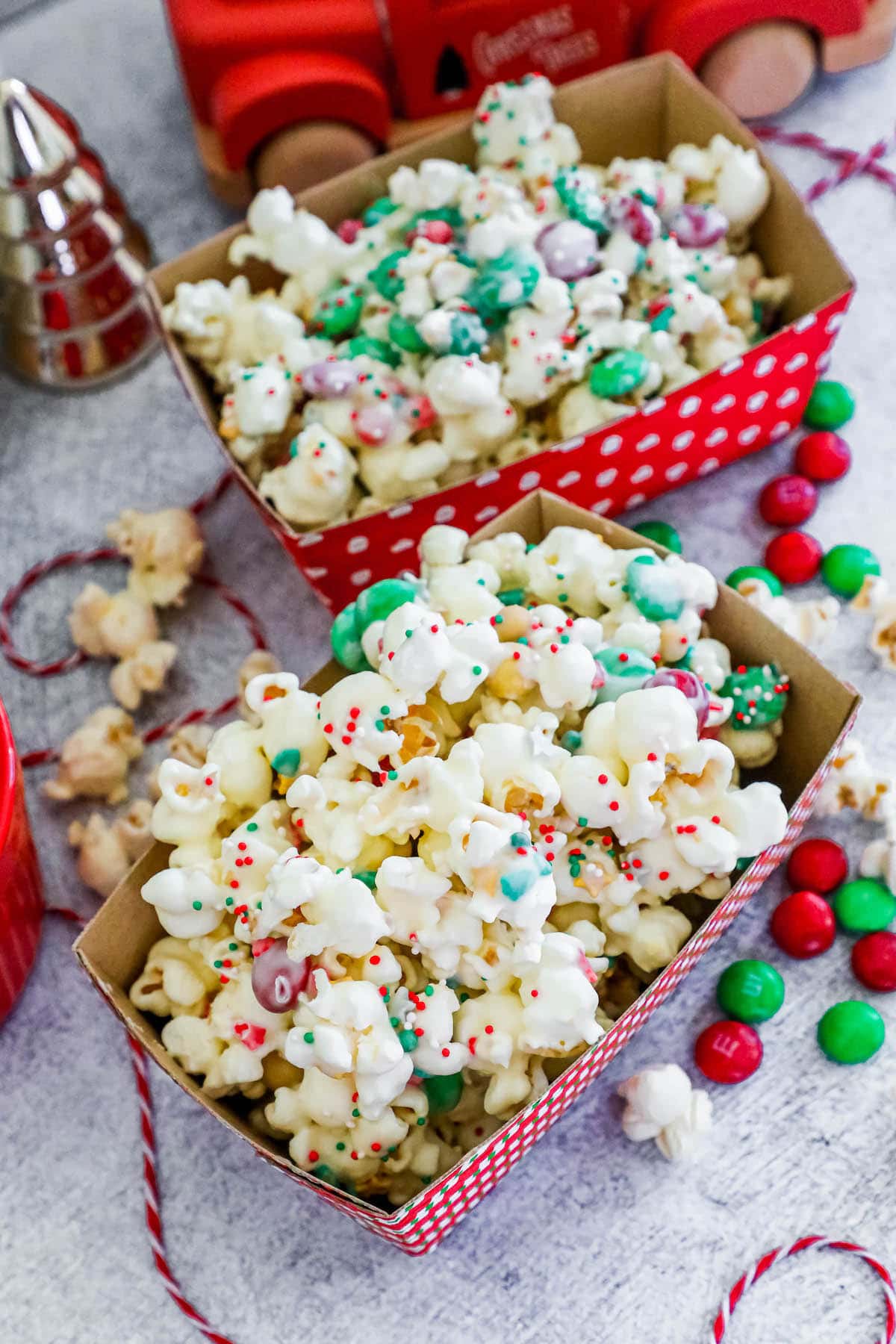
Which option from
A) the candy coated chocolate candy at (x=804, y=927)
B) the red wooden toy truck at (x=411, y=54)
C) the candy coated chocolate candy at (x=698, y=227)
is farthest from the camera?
the red wooden toy truck at (x=411, y=54)

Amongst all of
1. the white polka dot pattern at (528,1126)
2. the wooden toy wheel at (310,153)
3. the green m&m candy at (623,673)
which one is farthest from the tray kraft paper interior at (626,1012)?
the wooden toy wheel at (310,153)

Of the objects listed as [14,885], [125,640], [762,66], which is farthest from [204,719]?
[762,66]

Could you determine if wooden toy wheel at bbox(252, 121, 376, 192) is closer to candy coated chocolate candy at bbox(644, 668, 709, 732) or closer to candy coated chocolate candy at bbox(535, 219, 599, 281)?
candy coated chocolate candy at bbox(535, 219, 599, 281)


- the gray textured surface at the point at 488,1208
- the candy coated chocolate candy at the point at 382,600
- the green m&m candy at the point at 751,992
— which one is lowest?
the gray textured surface at the point at 488,1208

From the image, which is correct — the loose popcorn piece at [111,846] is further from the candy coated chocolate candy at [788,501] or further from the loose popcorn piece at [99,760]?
the candy coated chocolate candy at [788,501]

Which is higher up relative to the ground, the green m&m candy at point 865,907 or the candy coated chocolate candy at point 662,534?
the candy coated chocolate candy at point 662,534

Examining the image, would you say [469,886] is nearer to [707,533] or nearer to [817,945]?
[817,945]
